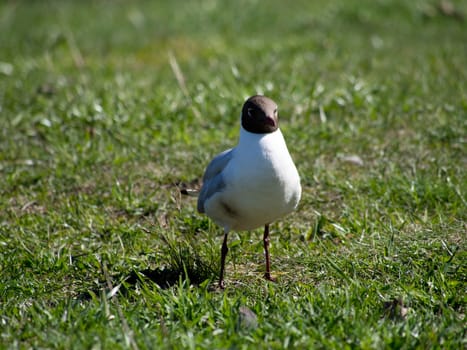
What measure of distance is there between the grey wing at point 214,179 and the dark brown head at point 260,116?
0.26m

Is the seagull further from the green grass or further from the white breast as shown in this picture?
the green grass

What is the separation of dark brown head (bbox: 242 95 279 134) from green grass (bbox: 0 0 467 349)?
757mm

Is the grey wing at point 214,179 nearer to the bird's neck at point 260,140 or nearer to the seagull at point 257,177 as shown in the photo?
the seagull at point 257,177

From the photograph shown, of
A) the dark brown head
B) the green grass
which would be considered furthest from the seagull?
the green grass

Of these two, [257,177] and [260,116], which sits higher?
[260,116]

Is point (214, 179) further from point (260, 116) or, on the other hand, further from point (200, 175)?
point (200, 175)

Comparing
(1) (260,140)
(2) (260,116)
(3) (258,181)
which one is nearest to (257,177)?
(3) (258,181)

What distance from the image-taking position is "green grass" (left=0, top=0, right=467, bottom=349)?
328 cm

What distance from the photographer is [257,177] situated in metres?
3.59

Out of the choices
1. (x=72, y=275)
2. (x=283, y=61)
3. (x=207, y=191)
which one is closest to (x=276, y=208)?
(x=207, y=191)

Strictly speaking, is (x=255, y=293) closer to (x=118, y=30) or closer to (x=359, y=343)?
(x=359, y=343)

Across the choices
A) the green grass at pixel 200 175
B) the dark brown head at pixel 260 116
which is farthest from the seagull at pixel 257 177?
the green grass at pixel 200 175

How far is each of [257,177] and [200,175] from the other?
1.82 metres

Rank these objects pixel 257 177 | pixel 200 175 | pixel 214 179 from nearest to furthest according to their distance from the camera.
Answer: pixel 257 177, pixel 214 179, pixel 200 175
